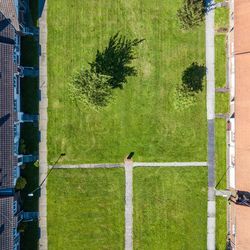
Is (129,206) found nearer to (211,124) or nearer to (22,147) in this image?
(211,124)

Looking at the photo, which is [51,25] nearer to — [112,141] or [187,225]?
[112,141]

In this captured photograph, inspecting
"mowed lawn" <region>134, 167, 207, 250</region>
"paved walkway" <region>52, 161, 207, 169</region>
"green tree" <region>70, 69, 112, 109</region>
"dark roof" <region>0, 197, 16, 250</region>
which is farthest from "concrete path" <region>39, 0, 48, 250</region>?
"mowed lawn" <region>134, 167, 207, 250</region>

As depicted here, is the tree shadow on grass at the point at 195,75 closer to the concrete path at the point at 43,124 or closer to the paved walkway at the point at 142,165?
the paved walkway at the point at 142,165

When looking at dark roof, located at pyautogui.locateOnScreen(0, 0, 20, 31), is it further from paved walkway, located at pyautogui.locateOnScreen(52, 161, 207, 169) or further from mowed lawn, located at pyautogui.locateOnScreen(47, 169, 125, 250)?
mowed lawn, located at pyautogui.locateOnScreen(47, 169, 125, 250)

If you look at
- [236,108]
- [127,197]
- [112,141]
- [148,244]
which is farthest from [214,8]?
[148,244]

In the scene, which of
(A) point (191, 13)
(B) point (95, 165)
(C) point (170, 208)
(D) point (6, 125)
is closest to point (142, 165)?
(B) point (95, 165)

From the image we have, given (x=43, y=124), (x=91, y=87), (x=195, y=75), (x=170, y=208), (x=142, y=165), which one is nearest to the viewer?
(x=91, y=87)

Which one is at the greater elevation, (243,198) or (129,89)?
(129,89)
